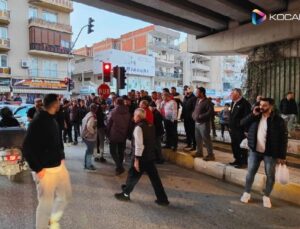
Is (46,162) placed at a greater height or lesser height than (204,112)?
lesser

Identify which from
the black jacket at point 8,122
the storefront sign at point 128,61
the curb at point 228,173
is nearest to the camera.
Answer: the curb at point 228,173

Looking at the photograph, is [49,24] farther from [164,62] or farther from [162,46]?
[162,46]

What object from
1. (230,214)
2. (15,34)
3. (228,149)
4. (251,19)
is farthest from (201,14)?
(15,34)

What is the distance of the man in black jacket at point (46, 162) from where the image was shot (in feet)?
13.7

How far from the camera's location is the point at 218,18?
13.8 metres

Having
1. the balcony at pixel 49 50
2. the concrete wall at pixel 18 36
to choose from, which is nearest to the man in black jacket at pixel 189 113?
the concrete wall at pixel 18 36

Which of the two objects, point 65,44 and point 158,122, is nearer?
point 158,122

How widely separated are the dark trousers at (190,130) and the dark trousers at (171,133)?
0.35 meters

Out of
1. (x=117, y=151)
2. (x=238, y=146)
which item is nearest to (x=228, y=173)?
(x=238, y=146)

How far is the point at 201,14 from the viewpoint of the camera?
1276cm

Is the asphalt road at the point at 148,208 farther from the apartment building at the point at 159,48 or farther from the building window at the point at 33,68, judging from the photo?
the apartment building at the point at 159,48

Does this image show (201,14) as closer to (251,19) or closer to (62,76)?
(251,19)

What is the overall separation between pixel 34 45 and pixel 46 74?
3.78 metres

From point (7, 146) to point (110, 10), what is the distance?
6.43m
